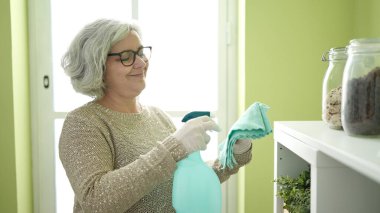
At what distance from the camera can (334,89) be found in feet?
2.40

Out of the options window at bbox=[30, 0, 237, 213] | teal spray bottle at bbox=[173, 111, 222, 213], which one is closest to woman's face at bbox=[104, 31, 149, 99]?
teal spray bottle at bbox=[173, 111, 222, 213]

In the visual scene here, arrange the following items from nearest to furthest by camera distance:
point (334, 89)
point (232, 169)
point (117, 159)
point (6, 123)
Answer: point (334, 89)
point (117, 159)
point (232, 169)
point (6, 123)

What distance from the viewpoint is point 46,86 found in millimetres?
1624

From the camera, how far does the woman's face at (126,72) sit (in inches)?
36.8

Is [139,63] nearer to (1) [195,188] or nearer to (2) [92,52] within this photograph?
(2) [92,52]

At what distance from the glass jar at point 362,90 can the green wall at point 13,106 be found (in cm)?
139

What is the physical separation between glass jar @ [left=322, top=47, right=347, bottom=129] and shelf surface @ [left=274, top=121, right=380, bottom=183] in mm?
26

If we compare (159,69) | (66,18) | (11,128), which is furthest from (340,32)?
(11,128)

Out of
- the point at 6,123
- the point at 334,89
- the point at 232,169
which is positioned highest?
the point at 334,89

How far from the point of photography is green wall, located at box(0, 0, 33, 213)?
139 centimetres

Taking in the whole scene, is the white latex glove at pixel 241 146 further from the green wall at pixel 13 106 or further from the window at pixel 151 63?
the green wall at pixel 13 106

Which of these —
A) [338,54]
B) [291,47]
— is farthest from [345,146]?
[291,47]

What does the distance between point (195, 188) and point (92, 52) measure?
1.63 feet

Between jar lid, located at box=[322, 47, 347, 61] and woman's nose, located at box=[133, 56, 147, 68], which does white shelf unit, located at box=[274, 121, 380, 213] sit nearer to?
jar lid, located at box=[322, 47, 347, 61]
